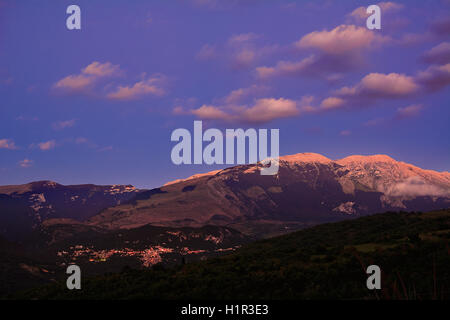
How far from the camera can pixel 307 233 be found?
123750 millimetres

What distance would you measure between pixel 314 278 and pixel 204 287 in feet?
36.9

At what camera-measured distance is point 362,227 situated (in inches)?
4274
